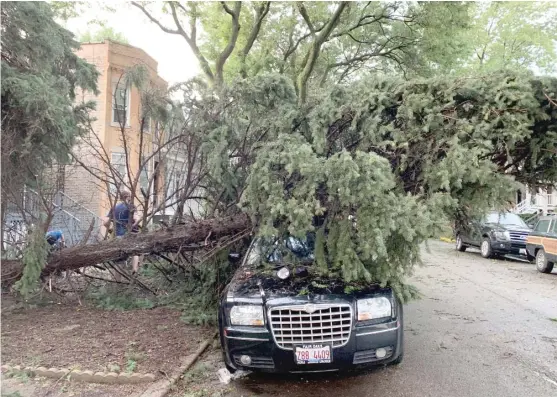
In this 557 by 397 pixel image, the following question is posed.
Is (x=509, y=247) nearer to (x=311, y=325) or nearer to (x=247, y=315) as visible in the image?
(x=311, y=325)

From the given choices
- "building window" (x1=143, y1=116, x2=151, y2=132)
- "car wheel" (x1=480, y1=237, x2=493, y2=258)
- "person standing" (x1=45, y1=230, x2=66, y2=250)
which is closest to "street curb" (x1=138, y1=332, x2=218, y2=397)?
"person standing" (x1=45, y1=230, x2=66, y2=250)

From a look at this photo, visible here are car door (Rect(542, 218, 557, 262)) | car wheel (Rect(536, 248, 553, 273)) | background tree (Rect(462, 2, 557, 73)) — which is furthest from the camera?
background tree (Rect(462, 2, 557, 73))

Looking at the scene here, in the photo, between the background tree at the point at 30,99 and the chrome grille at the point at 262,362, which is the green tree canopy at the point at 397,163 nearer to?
the chrome grille at the point at 262,362

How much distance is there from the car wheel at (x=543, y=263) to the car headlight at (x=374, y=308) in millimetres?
10277

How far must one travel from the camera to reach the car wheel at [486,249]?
15.4m

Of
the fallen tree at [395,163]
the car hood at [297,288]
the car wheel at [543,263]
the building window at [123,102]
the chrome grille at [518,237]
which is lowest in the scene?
the car wheel at [543,263]

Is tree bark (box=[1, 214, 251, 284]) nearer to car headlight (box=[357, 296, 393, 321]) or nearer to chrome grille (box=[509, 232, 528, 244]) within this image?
car headlight (box=[357, 296, 393, 321])

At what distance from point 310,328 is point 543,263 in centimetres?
1109

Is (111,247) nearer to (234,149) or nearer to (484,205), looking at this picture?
(234,149)

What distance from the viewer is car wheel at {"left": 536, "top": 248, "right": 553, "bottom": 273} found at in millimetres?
12141

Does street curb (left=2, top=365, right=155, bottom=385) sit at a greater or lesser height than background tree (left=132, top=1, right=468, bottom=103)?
lesser

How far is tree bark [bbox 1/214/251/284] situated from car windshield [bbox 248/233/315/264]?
4.02 feet

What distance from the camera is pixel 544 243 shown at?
1222 centimetres

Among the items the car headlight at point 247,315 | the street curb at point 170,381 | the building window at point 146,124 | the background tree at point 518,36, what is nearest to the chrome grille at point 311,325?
the car headlight at point 247,315
